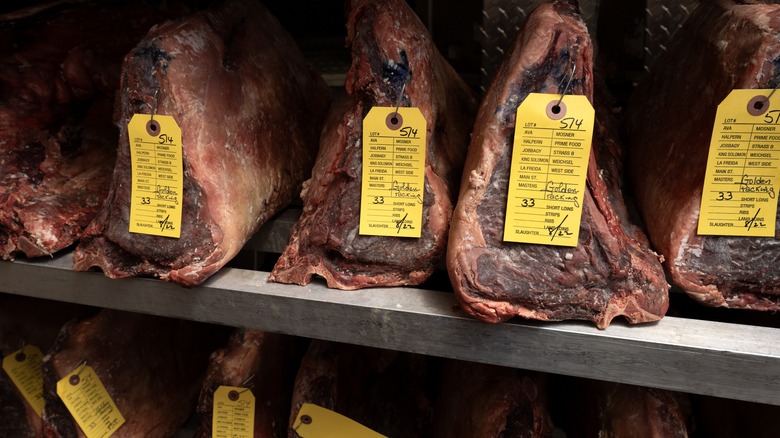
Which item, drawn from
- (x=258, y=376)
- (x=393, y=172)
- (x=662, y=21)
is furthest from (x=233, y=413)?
(x=662, y=21)

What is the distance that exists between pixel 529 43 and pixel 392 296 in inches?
20.2

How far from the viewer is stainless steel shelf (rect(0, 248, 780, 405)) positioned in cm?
86

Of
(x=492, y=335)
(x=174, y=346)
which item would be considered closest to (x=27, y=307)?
(x=174, y=346)

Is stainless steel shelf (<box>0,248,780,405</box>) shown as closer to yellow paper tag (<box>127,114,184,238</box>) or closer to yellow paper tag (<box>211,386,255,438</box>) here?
yellow paper tag (<box>127,114,184,238</box>)

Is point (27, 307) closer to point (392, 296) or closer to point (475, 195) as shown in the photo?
point (392, 296)

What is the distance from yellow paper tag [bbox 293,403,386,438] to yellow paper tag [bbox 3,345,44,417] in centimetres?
93

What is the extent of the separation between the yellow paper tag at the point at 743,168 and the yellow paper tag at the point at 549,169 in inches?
8.7

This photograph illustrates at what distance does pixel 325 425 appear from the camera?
1.28 metres

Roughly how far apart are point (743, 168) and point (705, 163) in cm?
6

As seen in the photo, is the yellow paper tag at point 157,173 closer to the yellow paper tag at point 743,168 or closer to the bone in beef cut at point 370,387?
the bone in beef cut at point 370,387

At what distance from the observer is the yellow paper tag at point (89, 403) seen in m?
1.39

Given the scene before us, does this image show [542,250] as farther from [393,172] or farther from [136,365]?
[136,365]

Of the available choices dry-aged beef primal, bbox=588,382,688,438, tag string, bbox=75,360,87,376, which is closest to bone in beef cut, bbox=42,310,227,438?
tag string, bbox=75,360,87,376

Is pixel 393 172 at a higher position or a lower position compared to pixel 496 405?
higher
